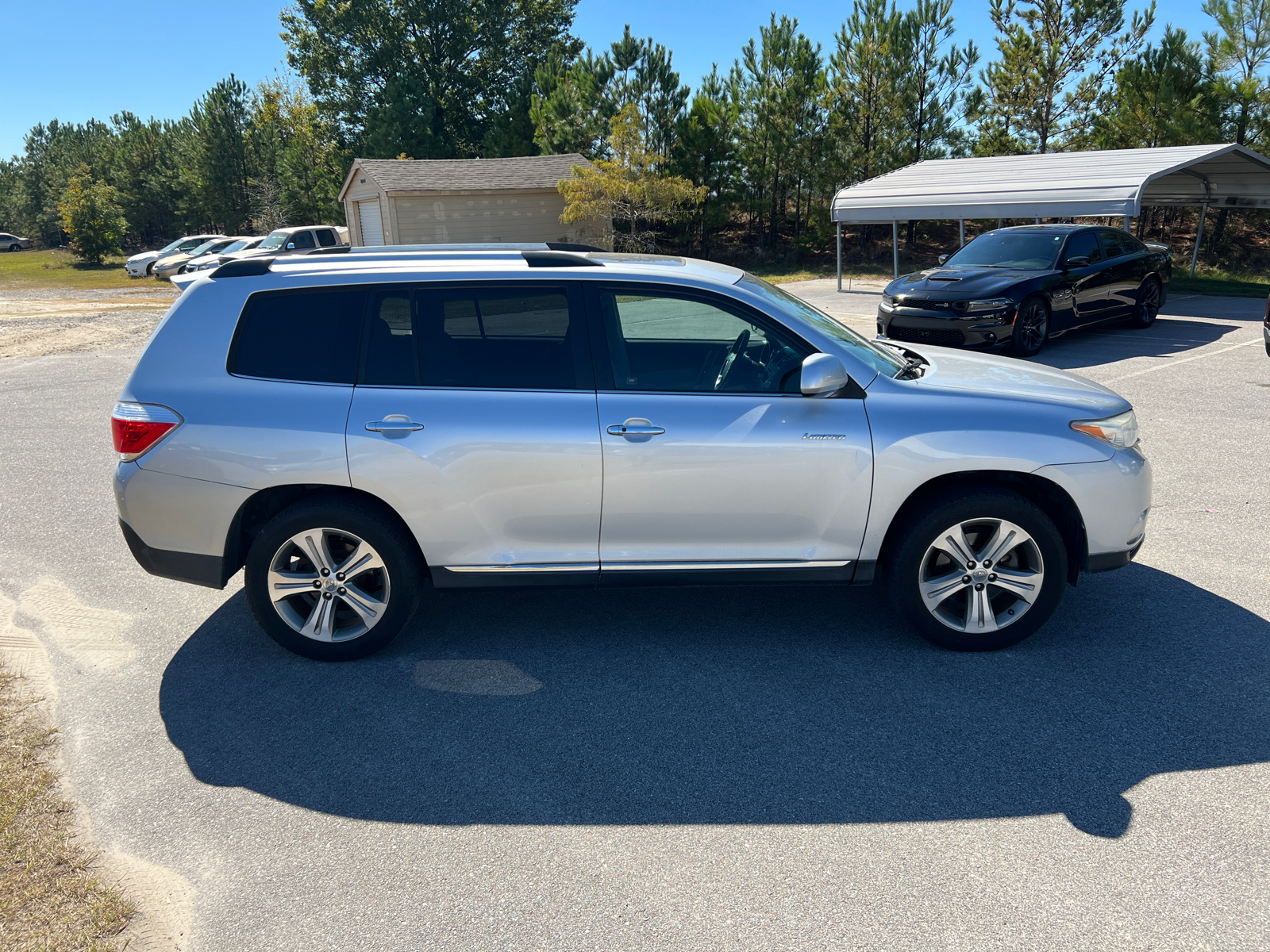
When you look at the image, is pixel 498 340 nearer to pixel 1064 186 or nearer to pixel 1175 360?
pixel 1175 360

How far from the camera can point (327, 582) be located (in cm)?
446

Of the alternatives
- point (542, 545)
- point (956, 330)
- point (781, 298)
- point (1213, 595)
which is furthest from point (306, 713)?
point (956, 330)

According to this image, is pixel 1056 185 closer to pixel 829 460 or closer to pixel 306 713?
pixel 829 460

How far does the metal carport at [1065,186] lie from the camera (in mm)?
18031

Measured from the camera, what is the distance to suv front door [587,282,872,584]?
4.28 m

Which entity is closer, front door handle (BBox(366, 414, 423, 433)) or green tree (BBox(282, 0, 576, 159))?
front door handle (BBox(366, 414, 423, 433))

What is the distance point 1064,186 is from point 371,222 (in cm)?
2493

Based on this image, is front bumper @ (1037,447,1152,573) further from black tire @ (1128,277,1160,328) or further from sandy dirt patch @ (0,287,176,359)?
sandy dirt patch @ (0,287,176,359)

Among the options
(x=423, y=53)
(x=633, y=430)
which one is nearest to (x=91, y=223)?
(x=423, y=53)

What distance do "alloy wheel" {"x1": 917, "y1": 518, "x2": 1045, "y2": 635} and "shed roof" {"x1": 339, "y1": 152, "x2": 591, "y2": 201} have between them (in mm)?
30729

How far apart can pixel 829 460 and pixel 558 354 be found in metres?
1.33

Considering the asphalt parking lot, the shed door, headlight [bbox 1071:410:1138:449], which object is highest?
the shed door

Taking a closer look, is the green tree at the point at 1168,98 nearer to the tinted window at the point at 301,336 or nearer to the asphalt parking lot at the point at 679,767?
the asphalt parking lot at the point at 679,767

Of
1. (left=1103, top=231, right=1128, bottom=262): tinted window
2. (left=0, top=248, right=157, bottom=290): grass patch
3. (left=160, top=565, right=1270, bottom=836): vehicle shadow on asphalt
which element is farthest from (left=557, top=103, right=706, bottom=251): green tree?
(left=160, top=565, right=1270, bottom=836): vehicle shadow on asphalt
